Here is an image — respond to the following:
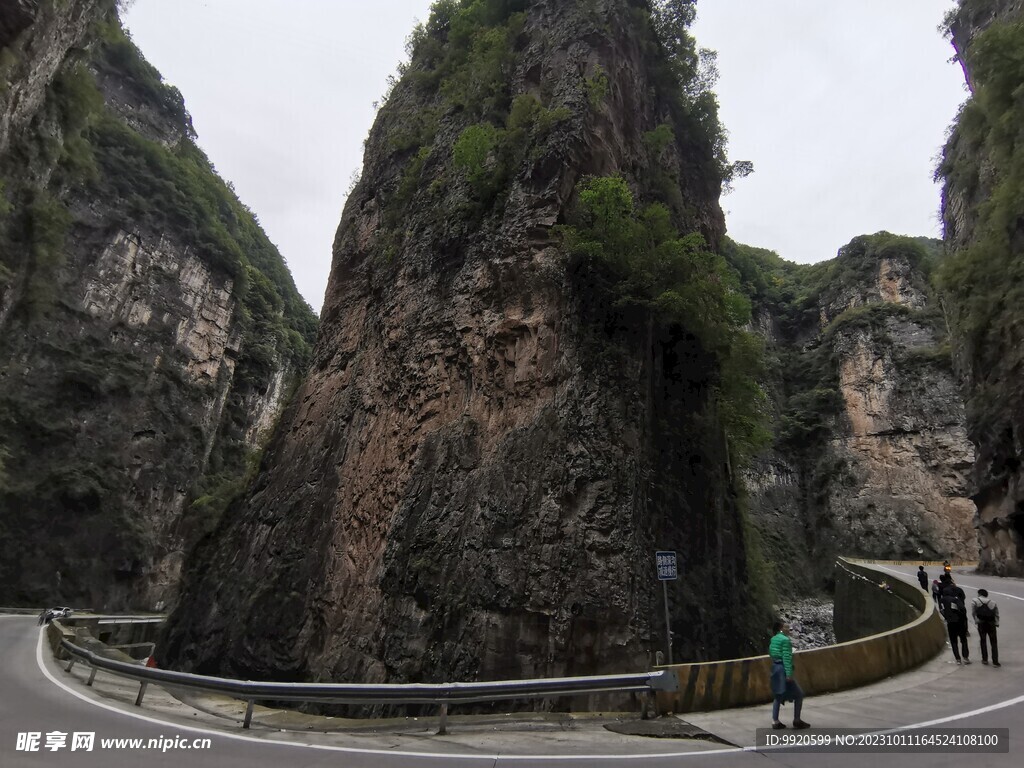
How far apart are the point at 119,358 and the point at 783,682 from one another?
162 feet

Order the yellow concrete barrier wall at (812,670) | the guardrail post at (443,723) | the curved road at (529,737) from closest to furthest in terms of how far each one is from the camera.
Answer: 1. the curved road at (529,737)
2. the guardrail post at (443,723)
3. the yellow concrete barrier wall at (812,670)

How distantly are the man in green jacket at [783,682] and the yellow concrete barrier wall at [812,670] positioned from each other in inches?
30.6

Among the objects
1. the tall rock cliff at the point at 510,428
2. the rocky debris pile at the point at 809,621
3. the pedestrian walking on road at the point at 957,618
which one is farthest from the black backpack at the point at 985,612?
the rocky debris pile at the point at 809,621

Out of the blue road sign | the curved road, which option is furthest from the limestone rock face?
the blue road sign

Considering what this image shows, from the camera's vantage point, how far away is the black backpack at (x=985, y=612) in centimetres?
906

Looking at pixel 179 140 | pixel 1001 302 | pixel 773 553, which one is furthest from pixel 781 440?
pixel 179 140

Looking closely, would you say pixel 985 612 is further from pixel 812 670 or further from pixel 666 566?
pixel 666 566

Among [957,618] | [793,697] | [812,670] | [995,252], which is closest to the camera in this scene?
[793,697]

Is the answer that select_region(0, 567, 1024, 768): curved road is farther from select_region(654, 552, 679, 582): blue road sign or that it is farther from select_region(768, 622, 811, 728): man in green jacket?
select_region(654, 552, 679, 582): blue road sign

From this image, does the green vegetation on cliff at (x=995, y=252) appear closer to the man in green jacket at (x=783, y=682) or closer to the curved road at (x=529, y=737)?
the curved road at (x=529, y=737)

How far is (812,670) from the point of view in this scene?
827cm

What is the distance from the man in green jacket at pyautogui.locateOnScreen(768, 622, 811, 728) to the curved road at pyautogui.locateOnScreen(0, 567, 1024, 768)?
17.9 inches

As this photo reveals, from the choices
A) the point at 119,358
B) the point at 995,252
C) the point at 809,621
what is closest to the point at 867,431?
the point at 809,621

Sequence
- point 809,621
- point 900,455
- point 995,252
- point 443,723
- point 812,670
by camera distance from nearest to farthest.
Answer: point 443,723
point 812,670
point 995,252
point 809,621
point 900,455
